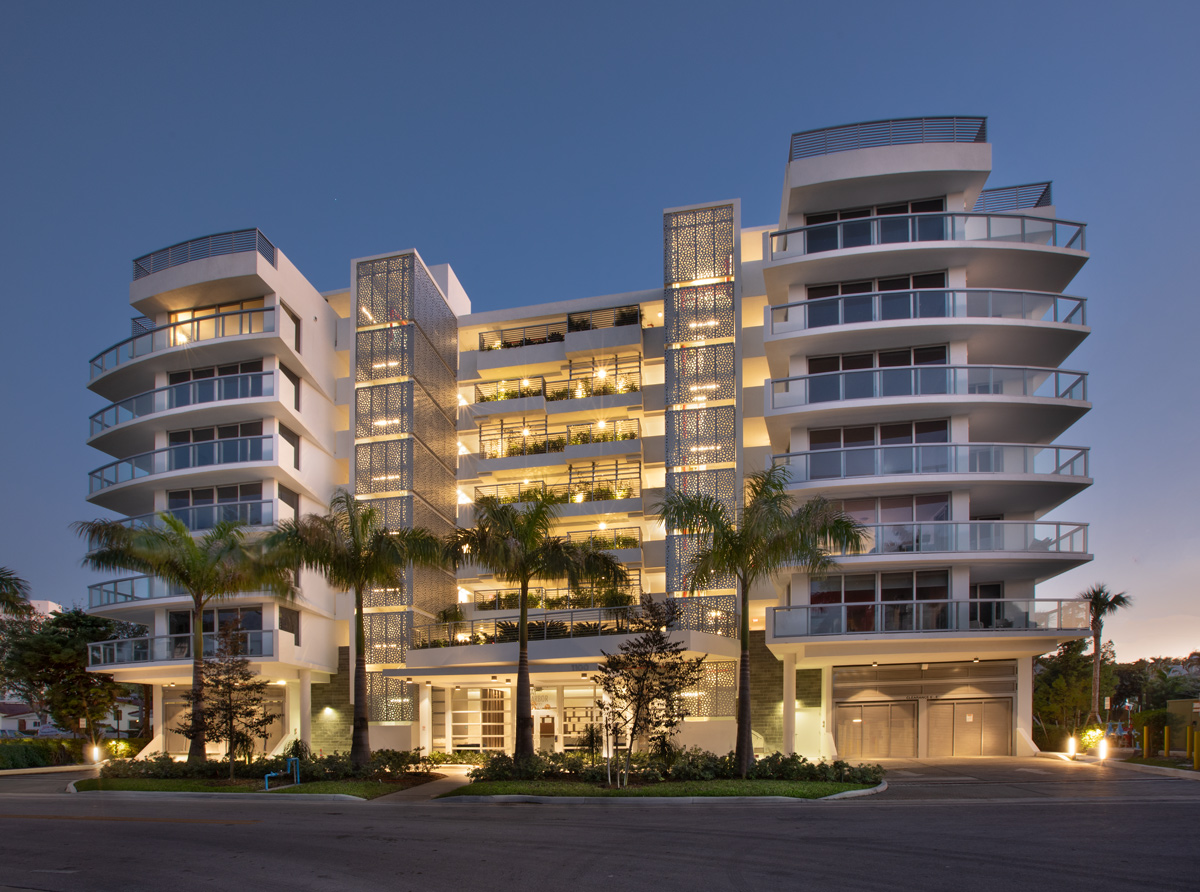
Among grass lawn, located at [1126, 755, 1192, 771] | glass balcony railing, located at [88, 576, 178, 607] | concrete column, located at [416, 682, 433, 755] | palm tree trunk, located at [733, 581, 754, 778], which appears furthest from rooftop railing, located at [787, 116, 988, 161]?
glass balcony railing, located at [88, 576, 178, 607]

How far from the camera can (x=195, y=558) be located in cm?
3127

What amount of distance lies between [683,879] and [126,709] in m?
79.0

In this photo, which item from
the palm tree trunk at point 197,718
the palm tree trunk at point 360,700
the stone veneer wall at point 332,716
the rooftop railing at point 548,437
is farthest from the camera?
the rooftop railing at point 548,437

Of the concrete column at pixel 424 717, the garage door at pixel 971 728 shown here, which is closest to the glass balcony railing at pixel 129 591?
the concrete column at pixel 424 717

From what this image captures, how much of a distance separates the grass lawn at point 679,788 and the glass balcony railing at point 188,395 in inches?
791

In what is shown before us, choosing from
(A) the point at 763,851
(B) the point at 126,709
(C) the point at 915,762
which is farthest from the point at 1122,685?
(B) the point at 126,709

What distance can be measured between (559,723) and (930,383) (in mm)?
18961

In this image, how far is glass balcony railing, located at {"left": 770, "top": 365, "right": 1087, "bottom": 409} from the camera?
31297 mm

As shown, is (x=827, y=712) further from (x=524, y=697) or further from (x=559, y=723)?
(x=524, y=697)

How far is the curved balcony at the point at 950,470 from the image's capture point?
3038cm

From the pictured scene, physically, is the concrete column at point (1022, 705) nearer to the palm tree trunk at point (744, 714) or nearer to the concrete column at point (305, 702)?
the palm tree trunk at point (744, 714)

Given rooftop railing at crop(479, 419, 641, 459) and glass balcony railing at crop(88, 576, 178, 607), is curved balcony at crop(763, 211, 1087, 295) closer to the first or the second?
rooftop railing at crop(479, 419, 641, 459)

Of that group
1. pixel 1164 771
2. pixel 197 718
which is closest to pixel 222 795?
pixel 197 718

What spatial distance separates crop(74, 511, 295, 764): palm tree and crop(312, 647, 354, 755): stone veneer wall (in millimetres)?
8242
